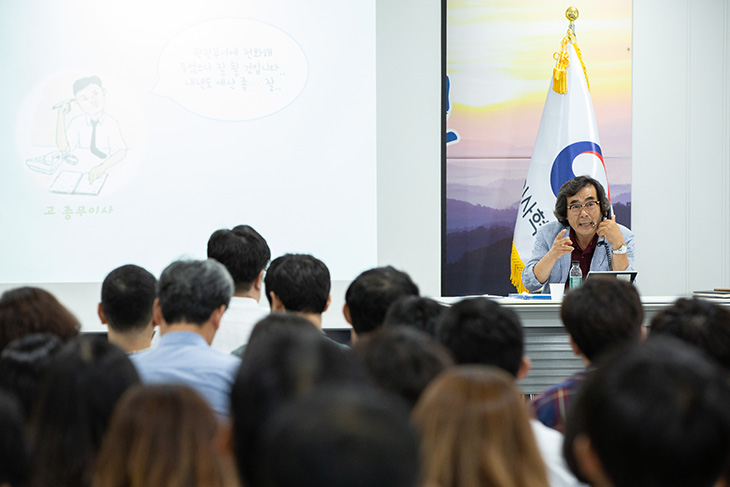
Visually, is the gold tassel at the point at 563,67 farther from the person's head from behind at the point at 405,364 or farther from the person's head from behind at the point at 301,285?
the person's head from behind at the point at 405,364

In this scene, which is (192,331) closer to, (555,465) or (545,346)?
(555,465)

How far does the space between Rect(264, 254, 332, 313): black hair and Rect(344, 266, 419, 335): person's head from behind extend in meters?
0.37

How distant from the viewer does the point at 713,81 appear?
493cm

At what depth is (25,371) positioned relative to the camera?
4.35 ft

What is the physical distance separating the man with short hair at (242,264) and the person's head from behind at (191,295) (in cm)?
59

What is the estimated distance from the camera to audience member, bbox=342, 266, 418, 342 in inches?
83.7

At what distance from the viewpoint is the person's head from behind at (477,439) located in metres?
0.96

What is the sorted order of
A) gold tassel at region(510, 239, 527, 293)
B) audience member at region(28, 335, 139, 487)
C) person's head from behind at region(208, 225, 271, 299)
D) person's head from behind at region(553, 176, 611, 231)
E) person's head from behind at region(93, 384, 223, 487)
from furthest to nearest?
gold tassel at region(510, 239, 527, 293)
person's head from behind at region(553, 176, 611, 231)
person's head from behind at region(208, 225, 271, 299)
audience member at region(28, 335, 139, 487)
person's head from behind at region(93, 384, 223, 487)

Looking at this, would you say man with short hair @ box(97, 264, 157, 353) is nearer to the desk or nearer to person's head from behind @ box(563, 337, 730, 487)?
the desk

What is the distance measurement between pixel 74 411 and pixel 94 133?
11.1 feet

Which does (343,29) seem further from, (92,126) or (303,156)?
(92,126)

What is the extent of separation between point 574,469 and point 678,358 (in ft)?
1.05

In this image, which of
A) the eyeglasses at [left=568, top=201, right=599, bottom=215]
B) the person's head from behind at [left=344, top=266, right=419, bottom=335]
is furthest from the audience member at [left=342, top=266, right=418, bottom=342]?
the eyeglasses at [left=568, top=201, right=599, bottom=215]

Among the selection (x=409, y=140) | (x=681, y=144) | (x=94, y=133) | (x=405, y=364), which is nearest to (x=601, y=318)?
(x=405, y=364)
